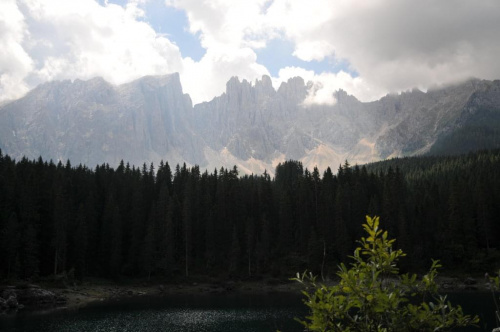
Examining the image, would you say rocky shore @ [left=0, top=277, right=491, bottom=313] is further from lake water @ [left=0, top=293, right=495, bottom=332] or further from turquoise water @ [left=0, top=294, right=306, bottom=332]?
turquoise water @ [left=0, top=294, right=306, bottom=332]

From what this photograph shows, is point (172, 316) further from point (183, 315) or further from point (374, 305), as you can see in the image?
point (374, 305)

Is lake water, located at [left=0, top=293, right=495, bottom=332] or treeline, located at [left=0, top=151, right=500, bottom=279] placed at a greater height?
treeline, located at [left=0, top=151, right=500, bottom=279]

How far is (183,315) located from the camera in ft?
192

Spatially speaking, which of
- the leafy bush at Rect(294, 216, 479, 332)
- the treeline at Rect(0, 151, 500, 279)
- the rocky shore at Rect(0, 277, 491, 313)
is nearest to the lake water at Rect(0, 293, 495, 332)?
the rocky shore at Rect(0, 277, 491, 313)

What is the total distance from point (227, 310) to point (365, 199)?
62.3m

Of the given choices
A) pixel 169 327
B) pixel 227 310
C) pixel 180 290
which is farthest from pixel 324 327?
pixel 180 290

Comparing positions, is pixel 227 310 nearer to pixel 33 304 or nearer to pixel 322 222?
pixel 33 304

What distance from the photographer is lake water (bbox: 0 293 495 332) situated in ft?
159

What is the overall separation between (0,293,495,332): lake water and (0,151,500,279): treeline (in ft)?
73.9

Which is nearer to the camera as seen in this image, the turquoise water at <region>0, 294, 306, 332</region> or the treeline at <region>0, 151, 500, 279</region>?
the turquoise water at <region>0, 294, 306, 332</region>

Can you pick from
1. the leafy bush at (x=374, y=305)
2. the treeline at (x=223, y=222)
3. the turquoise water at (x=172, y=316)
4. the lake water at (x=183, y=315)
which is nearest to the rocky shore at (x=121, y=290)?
Result: the treeline at (x=223, y=222)

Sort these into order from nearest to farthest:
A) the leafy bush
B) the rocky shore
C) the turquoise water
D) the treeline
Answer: the leafy bush → the turquoise water → the rocky shore → the treeline

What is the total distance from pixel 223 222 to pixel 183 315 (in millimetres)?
52810

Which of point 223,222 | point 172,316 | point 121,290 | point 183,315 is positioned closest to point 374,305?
point 172,316
